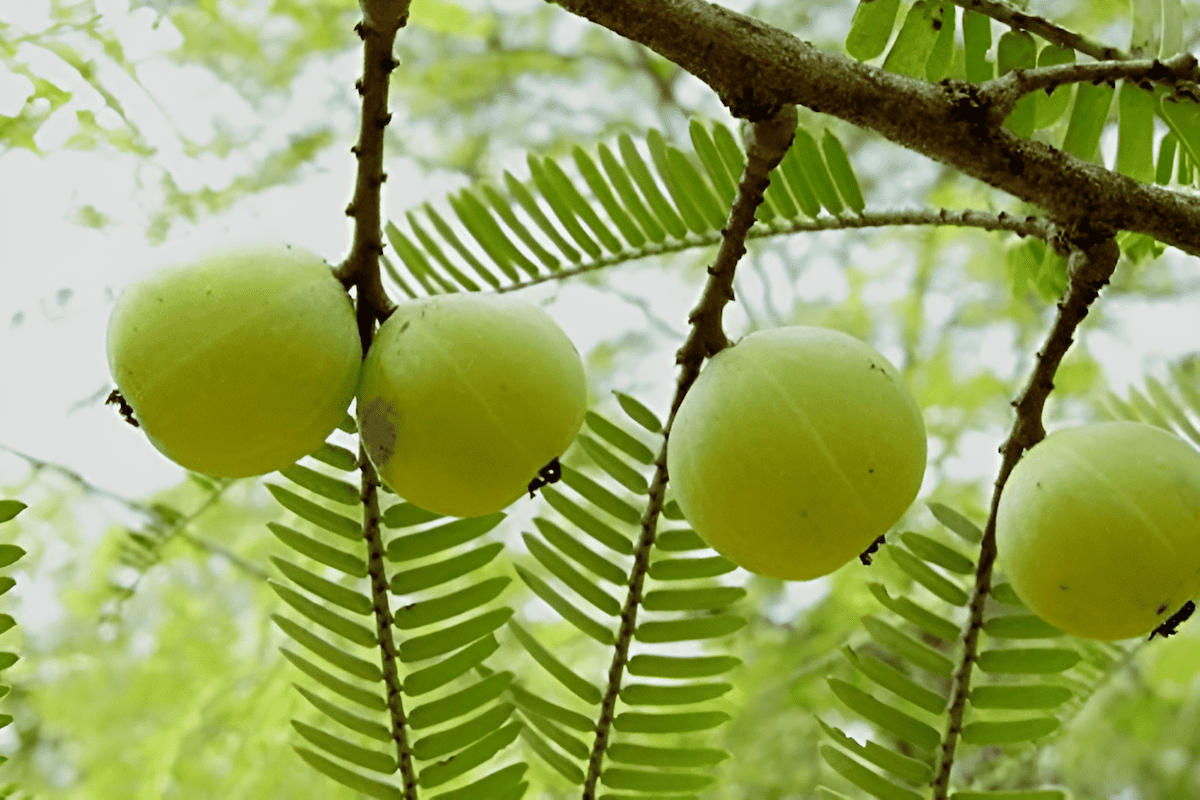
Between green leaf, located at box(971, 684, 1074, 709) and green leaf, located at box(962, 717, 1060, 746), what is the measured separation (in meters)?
0.02

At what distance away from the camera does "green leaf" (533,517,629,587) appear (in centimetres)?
131

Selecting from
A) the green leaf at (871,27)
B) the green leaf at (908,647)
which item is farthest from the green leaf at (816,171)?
the green leaf at (908,647)

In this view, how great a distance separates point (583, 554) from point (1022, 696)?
0.60 meters

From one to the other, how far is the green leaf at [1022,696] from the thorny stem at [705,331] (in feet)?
1.54

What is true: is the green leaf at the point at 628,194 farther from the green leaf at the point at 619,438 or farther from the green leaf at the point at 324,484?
the green leaf at the point at 324,484

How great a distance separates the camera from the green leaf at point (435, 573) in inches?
48.9

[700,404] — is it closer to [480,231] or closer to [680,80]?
[480,231]

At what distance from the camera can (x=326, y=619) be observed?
122cm

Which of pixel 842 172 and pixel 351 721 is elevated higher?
pixel 842 172

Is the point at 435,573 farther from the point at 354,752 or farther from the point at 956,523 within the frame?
the point at 956,523

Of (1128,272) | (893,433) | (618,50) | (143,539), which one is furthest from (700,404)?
(618,50)

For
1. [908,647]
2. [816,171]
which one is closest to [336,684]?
[908,647]

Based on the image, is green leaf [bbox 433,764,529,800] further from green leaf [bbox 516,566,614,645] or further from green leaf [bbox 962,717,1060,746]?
green leaf [bbox 962,717,1060,746]

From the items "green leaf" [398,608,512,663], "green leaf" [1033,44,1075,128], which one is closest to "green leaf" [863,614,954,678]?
"green leaf" [398,608,512,663]
